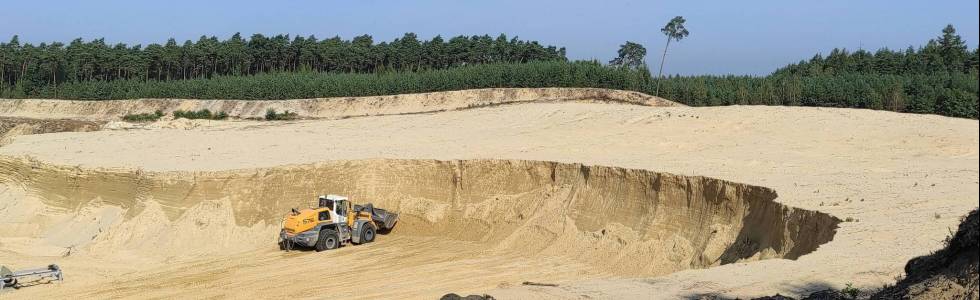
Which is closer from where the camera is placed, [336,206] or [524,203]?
[336,206]

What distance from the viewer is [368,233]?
29.6 m

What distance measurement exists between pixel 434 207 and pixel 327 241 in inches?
198

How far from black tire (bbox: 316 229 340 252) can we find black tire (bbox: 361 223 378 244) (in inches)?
38.9

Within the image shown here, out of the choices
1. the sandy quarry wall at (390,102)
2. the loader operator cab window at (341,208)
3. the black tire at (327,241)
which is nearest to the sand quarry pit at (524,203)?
the black tire at (327,241)

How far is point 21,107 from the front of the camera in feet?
239

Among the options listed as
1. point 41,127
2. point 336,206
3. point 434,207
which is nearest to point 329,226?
point 336,206

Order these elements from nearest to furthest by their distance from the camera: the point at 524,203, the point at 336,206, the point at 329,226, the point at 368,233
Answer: the point at 329,226, the point at 336,206, the point at 368,233, the point at 524,203

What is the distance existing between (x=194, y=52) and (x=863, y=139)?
210 feet

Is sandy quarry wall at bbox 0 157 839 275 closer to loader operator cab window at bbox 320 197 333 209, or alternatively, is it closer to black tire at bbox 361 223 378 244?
black tire at bbox 361 223 378 244

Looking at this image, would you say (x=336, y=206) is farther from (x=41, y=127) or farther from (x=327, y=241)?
(x=41, y=127)

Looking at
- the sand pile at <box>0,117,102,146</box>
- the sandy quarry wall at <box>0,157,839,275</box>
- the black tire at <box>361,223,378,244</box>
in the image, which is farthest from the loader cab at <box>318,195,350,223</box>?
the sand pile at <box>0,117,102,146</box>

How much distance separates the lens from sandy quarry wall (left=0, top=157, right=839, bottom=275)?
→ 2408cm

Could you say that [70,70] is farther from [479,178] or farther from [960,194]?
[960,194]

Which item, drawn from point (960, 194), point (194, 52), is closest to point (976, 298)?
point (960, 194)
